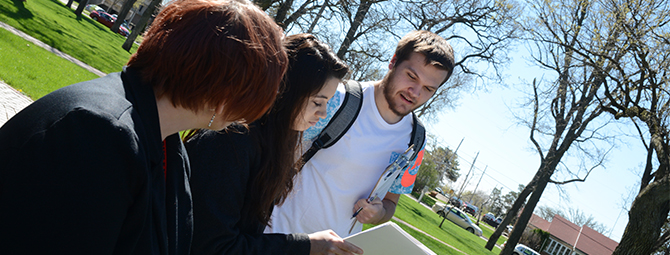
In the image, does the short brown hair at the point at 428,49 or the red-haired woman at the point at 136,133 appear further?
the short brown hair at the point at 428,49

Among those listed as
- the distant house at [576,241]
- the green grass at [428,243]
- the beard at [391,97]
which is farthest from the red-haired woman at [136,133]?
the distant house at [576,241]

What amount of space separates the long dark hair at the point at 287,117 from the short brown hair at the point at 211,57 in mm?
594

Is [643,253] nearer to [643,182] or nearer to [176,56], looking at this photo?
[643,182]

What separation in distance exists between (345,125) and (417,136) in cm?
64

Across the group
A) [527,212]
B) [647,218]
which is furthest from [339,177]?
[527,212]

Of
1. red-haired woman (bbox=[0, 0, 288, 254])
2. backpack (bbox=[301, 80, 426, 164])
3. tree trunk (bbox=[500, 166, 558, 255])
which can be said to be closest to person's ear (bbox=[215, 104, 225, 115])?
red-haired woman (bbox=[0, 0, 288, 254])

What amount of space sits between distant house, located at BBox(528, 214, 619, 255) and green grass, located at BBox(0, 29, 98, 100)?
51951 millimetres

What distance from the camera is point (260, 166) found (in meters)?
1.88

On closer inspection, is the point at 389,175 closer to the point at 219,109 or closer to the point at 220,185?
the point at 220,185

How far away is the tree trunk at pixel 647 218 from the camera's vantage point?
382 inches

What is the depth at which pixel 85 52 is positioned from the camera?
596 inches

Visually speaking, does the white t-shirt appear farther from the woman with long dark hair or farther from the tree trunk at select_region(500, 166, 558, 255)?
the tree trunk at select_region(500, 166, 558, 255)

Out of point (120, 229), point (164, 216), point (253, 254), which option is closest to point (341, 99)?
point (253, 254)

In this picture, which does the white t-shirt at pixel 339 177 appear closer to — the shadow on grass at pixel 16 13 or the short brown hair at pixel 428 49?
the short brown hair at pixel 428 49
